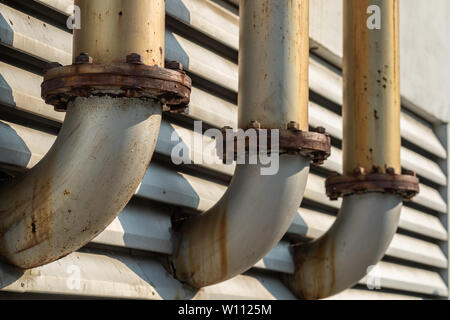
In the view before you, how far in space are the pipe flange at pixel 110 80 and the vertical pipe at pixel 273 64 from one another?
57cm

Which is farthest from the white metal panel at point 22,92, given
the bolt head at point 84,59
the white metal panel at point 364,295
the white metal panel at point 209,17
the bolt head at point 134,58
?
the white metal panel at point 364,295

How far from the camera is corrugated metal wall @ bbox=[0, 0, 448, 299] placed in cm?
230

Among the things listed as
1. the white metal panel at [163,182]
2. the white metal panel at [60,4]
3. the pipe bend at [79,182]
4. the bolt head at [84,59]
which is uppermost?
the white metal panel at [60,4]

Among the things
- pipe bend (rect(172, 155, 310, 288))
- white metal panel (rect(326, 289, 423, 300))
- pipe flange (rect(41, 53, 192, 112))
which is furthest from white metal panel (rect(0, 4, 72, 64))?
white metal panel (rect(326, 289, 423, 300))

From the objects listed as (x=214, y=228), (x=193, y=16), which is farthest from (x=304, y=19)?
(x=214, y=228)

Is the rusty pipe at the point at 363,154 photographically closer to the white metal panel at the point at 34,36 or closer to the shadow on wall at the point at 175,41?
the shadow on wall at the point at 175,41

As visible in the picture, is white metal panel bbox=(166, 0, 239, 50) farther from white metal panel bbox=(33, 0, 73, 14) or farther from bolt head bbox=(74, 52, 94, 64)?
bolt head bbox=(74, 52, 94, 64)

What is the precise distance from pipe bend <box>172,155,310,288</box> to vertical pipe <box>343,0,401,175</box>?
62cm

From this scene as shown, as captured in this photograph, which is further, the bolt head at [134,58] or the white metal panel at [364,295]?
the white metal panel at [364,295]

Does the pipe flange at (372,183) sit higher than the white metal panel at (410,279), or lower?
higher

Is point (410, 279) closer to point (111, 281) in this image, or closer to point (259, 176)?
point (259, 176)

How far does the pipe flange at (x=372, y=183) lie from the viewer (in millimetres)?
3244
